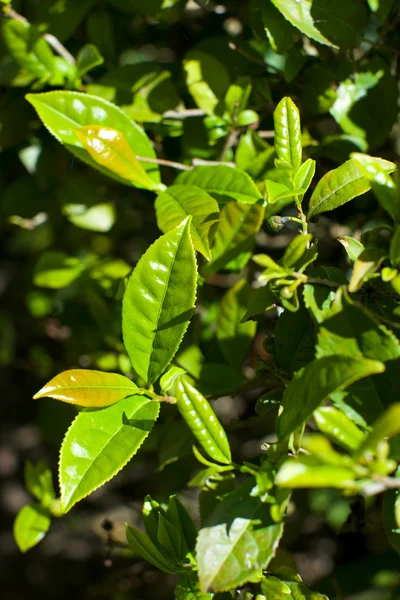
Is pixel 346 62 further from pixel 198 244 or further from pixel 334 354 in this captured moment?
pixel 334 354

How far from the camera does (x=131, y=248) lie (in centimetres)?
187

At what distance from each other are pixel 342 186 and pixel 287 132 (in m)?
0.10

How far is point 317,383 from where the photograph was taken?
0.69 m

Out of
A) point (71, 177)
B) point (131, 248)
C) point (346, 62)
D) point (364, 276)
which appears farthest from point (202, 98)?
point (131, 248)

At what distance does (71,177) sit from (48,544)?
1.57 metres

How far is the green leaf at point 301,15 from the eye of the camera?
1.02m

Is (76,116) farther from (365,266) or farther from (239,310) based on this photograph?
(365,266)

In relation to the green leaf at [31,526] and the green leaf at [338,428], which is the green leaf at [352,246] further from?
the green leaf at [31,526]

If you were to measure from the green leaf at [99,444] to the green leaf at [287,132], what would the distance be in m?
0.38

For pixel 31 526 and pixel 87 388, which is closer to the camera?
pixel 87 388

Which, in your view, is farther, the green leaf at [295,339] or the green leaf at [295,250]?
the green leaf at [295,339]

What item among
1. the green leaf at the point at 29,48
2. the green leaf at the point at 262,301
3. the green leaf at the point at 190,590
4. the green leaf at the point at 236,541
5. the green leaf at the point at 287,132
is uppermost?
the green leaf at the point at 29,48

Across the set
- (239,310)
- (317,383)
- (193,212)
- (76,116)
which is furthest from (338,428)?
(76,116)

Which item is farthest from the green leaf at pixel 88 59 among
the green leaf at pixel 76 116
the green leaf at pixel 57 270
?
the green leaf at pixel 57 270
